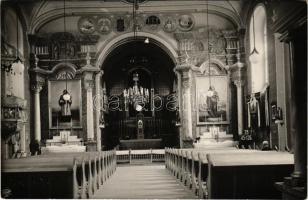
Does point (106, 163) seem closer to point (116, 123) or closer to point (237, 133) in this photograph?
point (237, 133)

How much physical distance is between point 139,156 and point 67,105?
140 inches

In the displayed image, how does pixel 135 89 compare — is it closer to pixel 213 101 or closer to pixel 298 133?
pixel 213 101

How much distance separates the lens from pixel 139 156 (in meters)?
18.2

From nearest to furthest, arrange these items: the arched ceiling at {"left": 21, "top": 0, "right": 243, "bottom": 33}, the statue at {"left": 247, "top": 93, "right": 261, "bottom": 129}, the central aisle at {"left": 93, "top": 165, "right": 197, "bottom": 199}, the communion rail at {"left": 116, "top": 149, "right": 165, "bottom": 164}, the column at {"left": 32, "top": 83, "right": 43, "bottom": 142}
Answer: the central aisle at {"left": 93, "top": 165, "right": 197, "bottom": 199} < the statue at {"left": 247, "top": 93, "right": 261, "bottom": 129} < the arched ceiling at {"left": 21, "top": 0, "right": 243, "bottom": 33} < the column at {"left": 32, "top": 83, "right": 43, "bottom": 142} < the communion rail at {"left": 116, "top": 149, "right": 165, "bottom": 164}

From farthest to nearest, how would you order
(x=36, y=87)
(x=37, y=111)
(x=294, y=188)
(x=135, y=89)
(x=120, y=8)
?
(x=135, y=89), (x=120, y=8), (x=37, y=111), (x=36, y=87), (x=294, y=188)

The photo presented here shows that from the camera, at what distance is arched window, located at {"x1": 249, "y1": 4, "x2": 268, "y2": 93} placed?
15297mm

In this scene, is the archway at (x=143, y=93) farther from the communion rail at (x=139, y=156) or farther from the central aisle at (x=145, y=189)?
the central aisle at (x=145, y=189)

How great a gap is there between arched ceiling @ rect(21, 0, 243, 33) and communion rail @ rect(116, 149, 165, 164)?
220 inches

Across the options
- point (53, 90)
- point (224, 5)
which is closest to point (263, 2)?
point (224, 5)

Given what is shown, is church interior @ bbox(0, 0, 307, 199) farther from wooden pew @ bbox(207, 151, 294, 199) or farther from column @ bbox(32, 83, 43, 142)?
wooden pew @ bbox(207, 151, 294, 199)

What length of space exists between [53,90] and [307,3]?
46.7 ft

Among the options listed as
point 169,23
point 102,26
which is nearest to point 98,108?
point 102,26

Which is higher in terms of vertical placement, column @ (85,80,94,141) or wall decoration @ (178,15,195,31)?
wall decoration @ (178,15,195,31)

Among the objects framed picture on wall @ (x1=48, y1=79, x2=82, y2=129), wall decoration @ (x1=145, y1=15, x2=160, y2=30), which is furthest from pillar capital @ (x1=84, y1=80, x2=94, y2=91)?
wall decoration @ (x1=145, y1=15, x2=160, y2=30)
